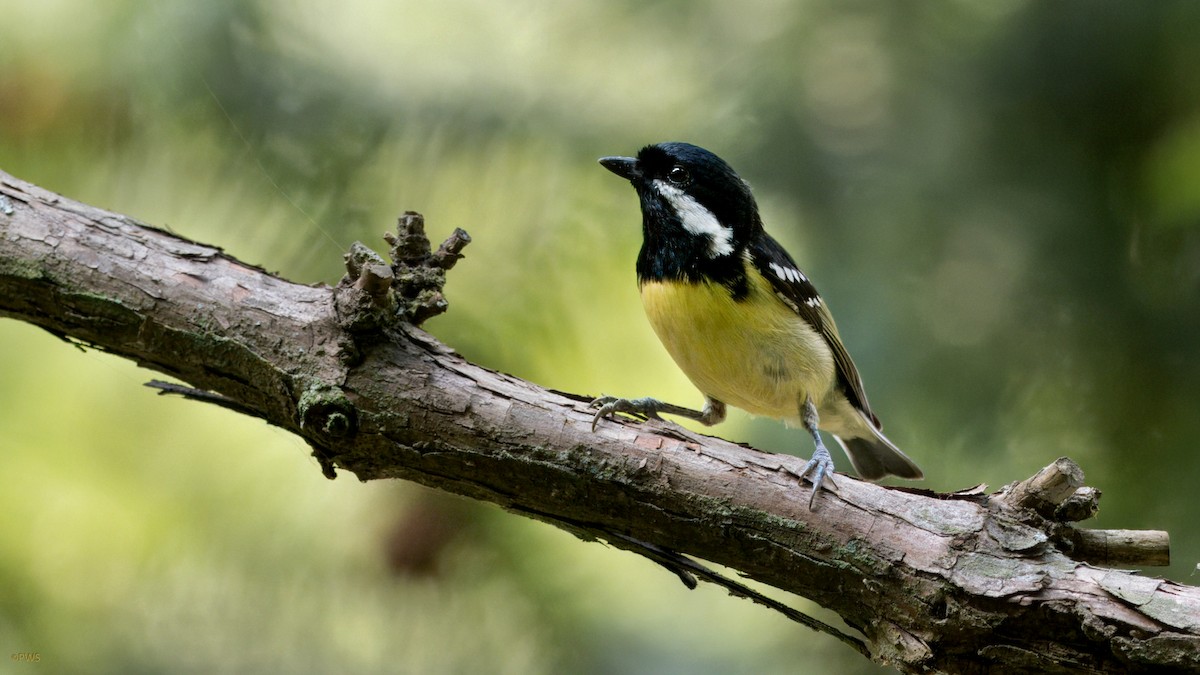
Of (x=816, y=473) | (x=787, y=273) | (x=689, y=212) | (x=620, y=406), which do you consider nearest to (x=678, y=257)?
(x=689, y=212)

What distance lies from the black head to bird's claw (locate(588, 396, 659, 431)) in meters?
0.26

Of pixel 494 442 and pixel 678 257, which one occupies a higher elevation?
pixel 678 257

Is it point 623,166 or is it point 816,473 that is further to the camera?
point 623,166

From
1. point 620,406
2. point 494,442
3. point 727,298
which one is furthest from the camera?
point 727,298

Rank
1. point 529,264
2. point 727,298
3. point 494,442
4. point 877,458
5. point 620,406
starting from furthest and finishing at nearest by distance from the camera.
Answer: point 877,458 → point 727,298 → point 529,264 → point 620,406 → point 494,442

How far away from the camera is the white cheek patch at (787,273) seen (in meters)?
1.70

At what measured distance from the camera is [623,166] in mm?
1575

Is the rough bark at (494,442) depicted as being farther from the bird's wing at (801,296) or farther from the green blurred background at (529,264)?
the bird's wing at (801,296)

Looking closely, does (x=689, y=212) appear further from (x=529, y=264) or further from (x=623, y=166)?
(x=529, y=264)

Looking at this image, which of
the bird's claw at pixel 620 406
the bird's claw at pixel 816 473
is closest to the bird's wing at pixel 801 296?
the bird's claw at pixel 620 406

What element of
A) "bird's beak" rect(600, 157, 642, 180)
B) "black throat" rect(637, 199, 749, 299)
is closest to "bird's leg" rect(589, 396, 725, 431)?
"black throat" rect(637, 199, 749, 299)

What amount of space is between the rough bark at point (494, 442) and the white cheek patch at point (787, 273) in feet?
1.90

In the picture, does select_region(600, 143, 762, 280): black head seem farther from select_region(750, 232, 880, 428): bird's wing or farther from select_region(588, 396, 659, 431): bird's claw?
select_region(588, 396, 659, 431): bird's claw

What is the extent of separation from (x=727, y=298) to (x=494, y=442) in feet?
2.14
